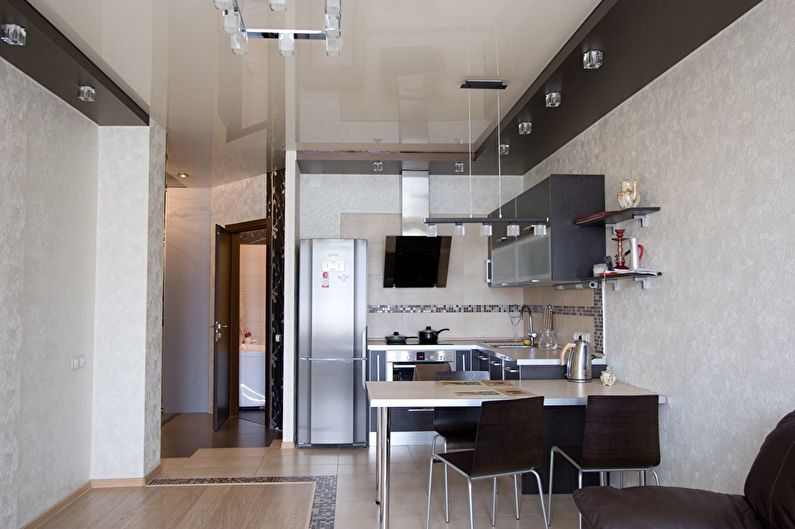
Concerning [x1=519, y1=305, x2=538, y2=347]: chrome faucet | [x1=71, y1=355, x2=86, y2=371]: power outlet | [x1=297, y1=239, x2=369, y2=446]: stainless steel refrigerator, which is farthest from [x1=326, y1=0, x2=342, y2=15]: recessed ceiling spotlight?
[x1=519, y1=305, x2=538, y2=347]: chrome faucet

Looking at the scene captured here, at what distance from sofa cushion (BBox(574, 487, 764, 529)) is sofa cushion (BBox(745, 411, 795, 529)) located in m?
0.08

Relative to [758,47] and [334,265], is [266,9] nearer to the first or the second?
[758,47]

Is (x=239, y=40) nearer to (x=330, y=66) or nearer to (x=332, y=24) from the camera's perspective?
(x=332, y=24)

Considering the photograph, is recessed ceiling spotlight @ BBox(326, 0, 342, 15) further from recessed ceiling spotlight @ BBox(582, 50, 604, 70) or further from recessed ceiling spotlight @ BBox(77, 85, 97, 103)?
recessed ceiling spotlight @ BBox(77, 85, 97, 103)

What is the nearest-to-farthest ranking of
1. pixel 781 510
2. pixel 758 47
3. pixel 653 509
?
pixel 781 510 < pixel 653 509 < pixel 758 47

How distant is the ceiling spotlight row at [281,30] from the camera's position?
7.22 ft

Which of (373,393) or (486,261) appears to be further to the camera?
(486,261)

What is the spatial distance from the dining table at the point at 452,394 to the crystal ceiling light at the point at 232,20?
1.90 metres

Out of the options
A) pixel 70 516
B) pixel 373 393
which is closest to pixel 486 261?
pixel 373 393

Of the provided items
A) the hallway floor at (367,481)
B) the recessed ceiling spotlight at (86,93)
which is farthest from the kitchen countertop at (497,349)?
the recessed ceiling spotlight at (86,93)

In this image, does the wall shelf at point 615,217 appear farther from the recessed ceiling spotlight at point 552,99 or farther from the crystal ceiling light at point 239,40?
the crystal ceiling light at point 239,40

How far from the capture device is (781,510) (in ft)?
6.66

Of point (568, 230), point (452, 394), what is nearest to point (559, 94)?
point (568, 230)

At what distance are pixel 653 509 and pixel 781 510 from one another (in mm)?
401
